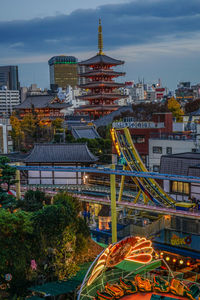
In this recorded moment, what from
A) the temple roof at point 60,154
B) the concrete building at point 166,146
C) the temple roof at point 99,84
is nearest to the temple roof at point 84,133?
the concrete building at point 166,146

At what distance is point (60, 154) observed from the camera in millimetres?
30656

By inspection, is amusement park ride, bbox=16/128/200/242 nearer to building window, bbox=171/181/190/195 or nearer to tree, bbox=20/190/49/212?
tree, bbox=20/190/49/212

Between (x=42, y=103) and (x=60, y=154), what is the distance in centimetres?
5706

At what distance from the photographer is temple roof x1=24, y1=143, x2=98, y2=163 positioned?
99.5ft

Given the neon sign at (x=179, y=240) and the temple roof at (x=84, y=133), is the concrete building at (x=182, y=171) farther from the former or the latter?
the temple roof at (x=84, y=133)

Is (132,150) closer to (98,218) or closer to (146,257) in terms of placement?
(98,218)

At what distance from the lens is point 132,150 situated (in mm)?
24562

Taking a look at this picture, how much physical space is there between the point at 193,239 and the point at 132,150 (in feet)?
21.4

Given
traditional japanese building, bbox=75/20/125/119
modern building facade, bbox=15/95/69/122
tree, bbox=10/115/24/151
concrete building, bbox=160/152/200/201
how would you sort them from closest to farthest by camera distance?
concrete building, bbox=160/152/200/201
tree, bbox=10/115/24/151
traditional japanese building, bbox=75/20/125/119
modern building facade, bbox=15/95/69/122

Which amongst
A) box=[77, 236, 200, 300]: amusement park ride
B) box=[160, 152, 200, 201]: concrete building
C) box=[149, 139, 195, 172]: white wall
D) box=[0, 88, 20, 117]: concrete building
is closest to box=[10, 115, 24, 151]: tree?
box=[149, 139, 195, 172]: white wall

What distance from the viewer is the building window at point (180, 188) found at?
2353cm

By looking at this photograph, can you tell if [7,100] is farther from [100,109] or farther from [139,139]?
[139,139]

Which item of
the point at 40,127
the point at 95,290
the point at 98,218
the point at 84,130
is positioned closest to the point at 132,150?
the point at 98,218

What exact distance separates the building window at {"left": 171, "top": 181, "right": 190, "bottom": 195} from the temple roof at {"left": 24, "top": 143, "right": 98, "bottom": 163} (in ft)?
24.0
